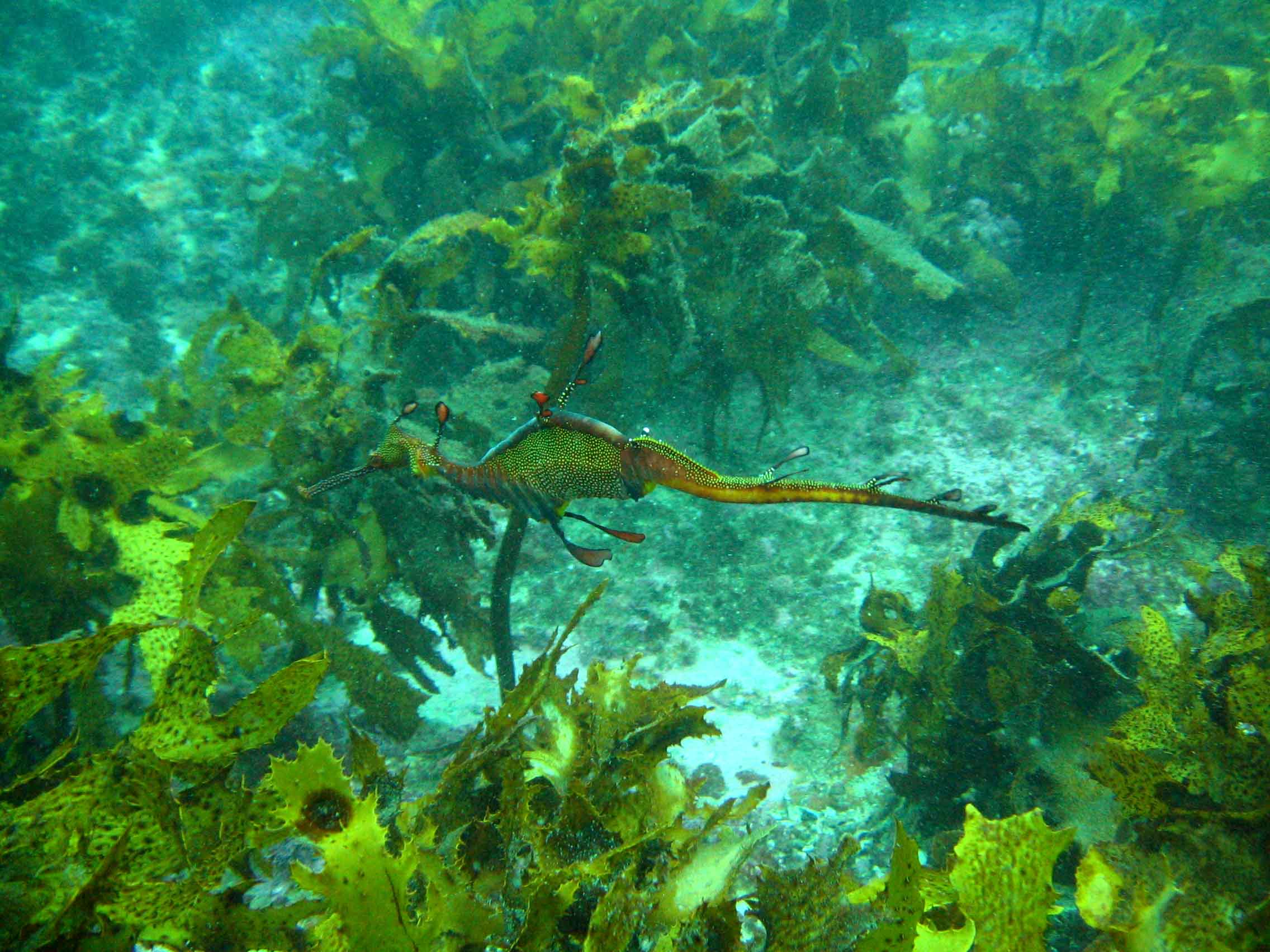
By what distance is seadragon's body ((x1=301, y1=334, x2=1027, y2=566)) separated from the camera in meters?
1.36

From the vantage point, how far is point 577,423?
68.4 inches

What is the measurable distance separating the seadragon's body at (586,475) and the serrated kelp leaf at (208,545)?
28 centimetres

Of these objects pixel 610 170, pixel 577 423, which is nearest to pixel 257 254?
pixel 610 170

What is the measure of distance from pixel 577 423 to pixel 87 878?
5.15 feet

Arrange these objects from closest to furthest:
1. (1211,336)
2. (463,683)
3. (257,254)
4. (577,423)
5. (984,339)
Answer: (577,423) → (463,683) → (1211,336) → (984,339) → (257,254)

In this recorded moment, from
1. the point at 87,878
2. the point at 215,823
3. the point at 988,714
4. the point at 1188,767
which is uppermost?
the point at 87,878

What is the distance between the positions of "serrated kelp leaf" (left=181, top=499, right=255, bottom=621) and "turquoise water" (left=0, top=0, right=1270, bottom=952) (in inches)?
2.5

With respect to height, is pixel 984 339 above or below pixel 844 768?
above

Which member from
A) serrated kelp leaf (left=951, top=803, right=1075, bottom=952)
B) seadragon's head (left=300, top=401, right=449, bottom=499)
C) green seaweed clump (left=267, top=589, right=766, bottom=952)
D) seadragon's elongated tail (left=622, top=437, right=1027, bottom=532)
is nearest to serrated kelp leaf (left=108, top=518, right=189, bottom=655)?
seadragon's head (left=300, top=401, right=449, bottom=499)

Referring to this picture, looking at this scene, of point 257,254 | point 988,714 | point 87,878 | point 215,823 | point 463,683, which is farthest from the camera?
point 257,254

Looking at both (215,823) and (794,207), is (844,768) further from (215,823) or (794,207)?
(794,207)

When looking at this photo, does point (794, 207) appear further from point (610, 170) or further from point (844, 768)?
point (844, 768)

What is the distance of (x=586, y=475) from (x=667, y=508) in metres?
2.73

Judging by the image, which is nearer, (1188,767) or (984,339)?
(1188,767)
